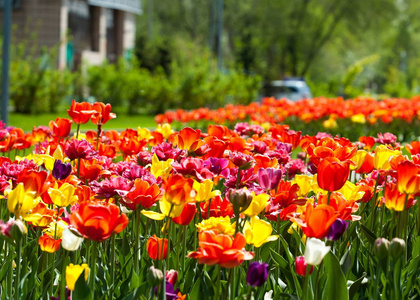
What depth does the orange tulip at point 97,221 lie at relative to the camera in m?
1.87

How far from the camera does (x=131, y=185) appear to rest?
8.05 feet

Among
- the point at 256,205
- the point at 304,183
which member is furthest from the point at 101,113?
the point at 256,205

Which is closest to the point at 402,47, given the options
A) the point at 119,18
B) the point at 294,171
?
the point at 119,18

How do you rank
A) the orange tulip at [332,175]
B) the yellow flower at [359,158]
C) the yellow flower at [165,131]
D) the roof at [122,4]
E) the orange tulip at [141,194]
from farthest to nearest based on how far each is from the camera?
the roof at [122,4] < the yellow flower at [165,131] < the yellow flower at [359,158] < the orange tulip at [332,175] < the orange tulip at [141,194]

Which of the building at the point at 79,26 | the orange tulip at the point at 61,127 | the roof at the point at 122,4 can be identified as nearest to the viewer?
the orange tulip at the point at 61,127

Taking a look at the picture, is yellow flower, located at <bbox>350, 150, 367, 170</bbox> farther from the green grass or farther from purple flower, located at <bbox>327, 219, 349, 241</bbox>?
the green grass

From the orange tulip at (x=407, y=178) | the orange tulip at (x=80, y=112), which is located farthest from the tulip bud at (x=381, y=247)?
the orange tulip at (x=80, y=112)

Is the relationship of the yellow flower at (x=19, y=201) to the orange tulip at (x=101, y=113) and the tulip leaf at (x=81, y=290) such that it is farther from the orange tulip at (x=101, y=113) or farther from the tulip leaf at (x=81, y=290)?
the orange tulip at (x=101, y=113)

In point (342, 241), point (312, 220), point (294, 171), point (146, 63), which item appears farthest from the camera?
point (146, 63)

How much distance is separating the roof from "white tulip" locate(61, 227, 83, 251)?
35.5 meters

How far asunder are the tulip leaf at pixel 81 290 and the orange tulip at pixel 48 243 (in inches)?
13.7

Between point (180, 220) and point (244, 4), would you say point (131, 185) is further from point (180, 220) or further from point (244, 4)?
point (244, 4)

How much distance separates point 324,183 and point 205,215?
0.51 meters

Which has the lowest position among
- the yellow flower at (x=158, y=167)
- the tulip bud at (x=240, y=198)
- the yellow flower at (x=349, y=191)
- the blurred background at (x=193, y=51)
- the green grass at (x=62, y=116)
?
the green grass at (x=62, y=116)
